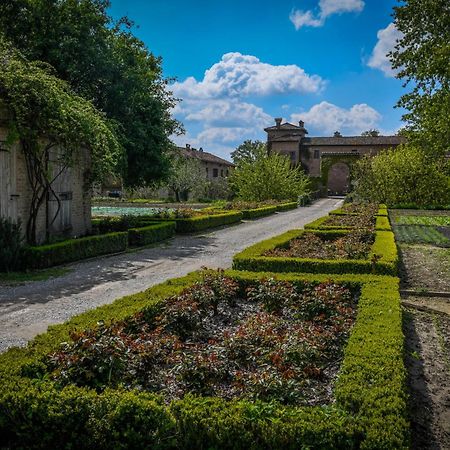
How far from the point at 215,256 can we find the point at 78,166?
501cm

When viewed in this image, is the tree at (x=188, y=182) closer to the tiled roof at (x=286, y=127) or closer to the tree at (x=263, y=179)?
the tree at (x=263, y=179)

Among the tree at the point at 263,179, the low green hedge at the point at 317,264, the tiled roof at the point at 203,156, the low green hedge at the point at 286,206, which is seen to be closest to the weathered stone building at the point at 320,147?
the tiled roof at the point at 203,156

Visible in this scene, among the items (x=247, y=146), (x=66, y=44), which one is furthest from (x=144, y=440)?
(x=247, y=146)

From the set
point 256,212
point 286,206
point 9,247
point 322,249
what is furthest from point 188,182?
point 9,247

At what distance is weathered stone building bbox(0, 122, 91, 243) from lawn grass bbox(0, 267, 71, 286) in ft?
5.26

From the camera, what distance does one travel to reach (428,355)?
19.2ft

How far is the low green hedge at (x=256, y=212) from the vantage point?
87.2 feet

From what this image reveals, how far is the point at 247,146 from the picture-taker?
78.6 m

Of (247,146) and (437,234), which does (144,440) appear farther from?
(247,146)

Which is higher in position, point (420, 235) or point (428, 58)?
point (428, 58)

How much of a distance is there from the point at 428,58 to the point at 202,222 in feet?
33.6

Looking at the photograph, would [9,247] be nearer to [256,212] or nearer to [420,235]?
[420,235]

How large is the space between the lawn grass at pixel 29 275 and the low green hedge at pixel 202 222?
8.52 metres

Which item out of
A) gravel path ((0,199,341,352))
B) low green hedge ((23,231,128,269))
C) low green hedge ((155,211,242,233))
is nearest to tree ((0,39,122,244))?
low green hedge ((23,231,128,269))
